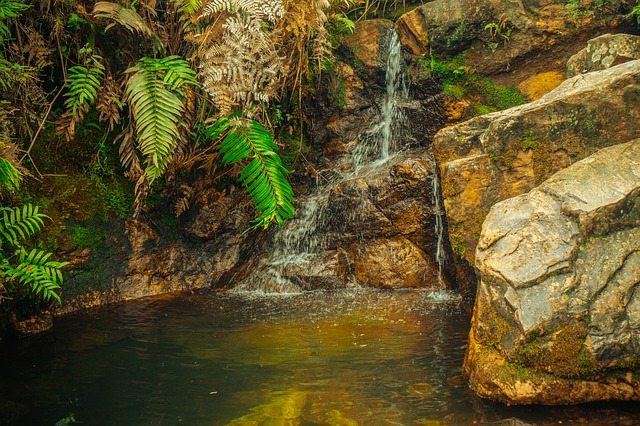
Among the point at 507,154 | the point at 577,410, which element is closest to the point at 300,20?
the point at 507,154

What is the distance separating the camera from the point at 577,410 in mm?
2908

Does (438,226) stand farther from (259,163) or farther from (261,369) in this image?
(261,369)

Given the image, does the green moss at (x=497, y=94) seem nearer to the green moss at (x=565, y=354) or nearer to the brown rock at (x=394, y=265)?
the brown rock at (x=394, y=265)

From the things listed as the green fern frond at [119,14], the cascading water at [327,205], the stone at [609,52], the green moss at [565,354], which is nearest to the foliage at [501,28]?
the cascading water at [327,205]

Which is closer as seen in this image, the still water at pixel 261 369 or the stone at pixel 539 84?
the still water at pixel 261 369

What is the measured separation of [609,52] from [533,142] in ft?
4.33

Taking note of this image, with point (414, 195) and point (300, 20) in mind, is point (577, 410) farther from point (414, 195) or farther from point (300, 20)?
point (300, 20)

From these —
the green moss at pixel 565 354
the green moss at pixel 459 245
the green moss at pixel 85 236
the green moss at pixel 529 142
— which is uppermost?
the green moss at pixel 529 142

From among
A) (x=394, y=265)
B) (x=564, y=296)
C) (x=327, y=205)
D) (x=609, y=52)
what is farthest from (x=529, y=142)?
(x=327, y=205)

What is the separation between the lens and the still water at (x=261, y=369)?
3.06 m

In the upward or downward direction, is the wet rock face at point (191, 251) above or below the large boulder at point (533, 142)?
below

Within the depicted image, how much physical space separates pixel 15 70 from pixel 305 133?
144 inches

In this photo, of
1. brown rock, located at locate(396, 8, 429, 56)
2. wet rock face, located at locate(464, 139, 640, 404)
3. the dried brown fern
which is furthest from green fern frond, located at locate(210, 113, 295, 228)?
brown rock, located at locate(396, 8, 429, 56)

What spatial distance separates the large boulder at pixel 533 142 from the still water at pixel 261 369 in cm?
106
